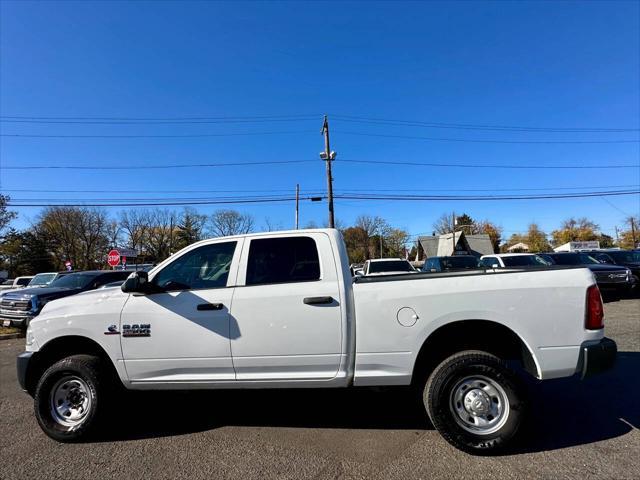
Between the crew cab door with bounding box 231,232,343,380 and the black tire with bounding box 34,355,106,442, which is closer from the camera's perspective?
the crew cab door with bounding box 231,232,343,380

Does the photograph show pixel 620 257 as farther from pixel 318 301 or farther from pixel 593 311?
pixel 318 301

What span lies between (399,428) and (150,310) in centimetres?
276

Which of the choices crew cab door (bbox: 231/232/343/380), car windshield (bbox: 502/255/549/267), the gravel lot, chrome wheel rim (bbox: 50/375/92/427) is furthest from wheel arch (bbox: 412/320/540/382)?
car windshield (bbox: 502/255/549/267)

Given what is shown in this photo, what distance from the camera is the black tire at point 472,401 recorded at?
3.44 metres

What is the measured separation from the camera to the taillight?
341 centimetres

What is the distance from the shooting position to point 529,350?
350 centimetres

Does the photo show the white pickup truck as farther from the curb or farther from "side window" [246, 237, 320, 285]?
the curb

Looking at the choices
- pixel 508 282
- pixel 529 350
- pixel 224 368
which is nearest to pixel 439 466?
pixel 529 350

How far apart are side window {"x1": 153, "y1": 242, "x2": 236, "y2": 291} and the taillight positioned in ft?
10.8

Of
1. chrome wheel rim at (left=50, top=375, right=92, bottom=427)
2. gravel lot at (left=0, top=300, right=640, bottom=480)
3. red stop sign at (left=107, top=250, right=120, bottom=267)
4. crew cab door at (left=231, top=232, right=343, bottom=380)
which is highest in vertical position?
red stop sign at (left=107, top=250, right=120, bottom=267)

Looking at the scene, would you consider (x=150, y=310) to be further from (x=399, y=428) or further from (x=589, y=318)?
(x=589, y=318)

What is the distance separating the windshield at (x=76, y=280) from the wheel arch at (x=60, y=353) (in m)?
9.33

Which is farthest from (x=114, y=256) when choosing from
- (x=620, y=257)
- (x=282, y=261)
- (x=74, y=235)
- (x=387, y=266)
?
(x=74, y=235)

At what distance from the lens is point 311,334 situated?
12.0ft
